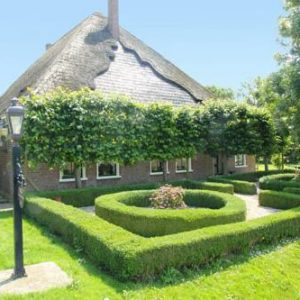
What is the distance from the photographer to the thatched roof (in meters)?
17.2

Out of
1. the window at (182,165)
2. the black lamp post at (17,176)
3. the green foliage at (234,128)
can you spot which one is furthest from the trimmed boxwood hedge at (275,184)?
the black lamp post at (17,176)

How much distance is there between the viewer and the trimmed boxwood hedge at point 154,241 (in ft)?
21.2

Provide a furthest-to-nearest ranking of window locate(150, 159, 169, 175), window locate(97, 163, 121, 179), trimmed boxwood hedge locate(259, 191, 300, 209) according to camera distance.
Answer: window locate(150, 159, 169, 175) < window locate(97, 163, 121, 179) < trimmed boxwood hedge locate(259, 191, 300, 209)

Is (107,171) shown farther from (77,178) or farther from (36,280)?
(36,280)

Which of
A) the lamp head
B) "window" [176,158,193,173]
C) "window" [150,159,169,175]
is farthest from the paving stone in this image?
"window" [176,158,193,173]

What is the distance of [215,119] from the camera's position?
19.4m

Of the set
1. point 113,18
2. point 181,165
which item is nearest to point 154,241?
point 181,165

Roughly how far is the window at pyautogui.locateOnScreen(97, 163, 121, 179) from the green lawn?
8.54m

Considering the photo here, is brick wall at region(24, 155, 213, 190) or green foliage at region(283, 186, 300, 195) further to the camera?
brick wall at region(24, 155, 213, 190)

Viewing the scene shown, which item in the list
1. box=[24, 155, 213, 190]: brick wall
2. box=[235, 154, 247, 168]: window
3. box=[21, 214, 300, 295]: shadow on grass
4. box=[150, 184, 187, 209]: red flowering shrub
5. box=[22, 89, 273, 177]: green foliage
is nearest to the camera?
box=[21, 214, 300, 295]: shadow on grass

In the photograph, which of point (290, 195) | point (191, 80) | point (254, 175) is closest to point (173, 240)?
point (290, 195)

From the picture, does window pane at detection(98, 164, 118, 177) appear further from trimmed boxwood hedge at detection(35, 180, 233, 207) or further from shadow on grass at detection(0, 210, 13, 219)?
shadow on grass at detection(0, 210, 13, 219)

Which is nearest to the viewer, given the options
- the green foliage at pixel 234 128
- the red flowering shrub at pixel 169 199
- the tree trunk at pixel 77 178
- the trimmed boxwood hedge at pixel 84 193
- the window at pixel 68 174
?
the red flowering shrub at pixel 169 199

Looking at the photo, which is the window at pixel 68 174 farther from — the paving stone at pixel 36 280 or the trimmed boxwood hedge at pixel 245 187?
the paving stone at pixel 36 280
